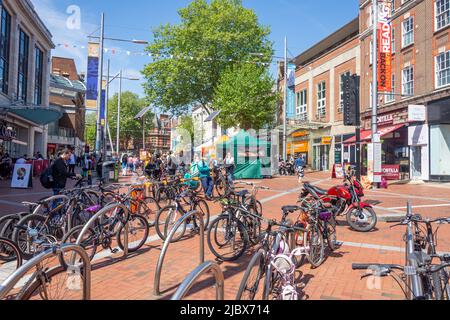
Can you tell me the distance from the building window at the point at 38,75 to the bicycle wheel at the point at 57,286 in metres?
34.8

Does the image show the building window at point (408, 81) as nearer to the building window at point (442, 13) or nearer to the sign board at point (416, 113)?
the sign board at point (416, 113)

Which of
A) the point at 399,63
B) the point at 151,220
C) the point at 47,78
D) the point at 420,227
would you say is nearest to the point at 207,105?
the point at 47,78

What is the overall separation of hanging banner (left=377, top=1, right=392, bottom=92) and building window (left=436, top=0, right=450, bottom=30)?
8.41 feet

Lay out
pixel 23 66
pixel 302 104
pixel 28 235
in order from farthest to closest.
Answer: pixel 302 104
pixel 23 66
pixel 28 235

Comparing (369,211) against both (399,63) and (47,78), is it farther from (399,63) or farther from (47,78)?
(47,78)

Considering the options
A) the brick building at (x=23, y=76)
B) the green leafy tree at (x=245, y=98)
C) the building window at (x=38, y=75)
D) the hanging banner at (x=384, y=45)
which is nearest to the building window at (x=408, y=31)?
the hanging banner at (x=384, y=45)

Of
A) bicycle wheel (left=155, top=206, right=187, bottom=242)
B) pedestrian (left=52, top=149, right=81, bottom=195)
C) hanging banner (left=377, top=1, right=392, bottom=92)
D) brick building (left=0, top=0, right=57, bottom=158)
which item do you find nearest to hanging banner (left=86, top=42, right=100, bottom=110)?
brick building (left=0, top=0, right=57, bottom=158)

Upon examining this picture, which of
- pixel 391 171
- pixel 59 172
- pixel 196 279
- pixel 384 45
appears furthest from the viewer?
pixel 391 171

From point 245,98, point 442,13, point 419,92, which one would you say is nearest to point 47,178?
point 419,92

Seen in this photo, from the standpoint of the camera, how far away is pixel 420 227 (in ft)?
16.3

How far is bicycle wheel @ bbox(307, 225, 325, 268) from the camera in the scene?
5200 mm

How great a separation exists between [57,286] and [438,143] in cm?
2188

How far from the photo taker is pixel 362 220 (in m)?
7.88

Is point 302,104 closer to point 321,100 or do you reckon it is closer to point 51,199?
point 321,100
